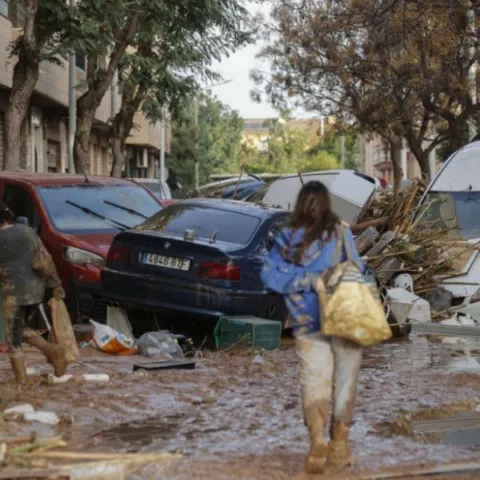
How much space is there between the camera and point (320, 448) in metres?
6.03

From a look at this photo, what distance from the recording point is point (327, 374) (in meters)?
6.16

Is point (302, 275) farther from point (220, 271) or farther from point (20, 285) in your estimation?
point (220, 271)

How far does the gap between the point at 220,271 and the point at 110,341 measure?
129 cm

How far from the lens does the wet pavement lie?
6504mm

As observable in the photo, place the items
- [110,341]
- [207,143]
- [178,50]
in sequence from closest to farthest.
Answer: [110,341] < [178,50] < [207,143]

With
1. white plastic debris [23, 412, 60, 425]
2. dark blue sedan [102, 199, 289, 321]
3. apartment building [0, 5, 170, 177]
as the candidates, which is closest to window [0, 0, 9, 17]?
apartment building [0, 5, 170, 177]

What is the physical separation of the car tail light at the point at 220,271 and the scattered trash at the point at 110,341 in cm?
105

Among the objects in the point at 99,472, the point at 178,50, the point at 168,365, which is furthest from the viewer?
the point at 178,50

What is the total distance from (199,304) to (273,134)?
11689 centimetres

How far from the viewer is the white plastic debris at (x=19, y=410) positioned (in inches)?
290

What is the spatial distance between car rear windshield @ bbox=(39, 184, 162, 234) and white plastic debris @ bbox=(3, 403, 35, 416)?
5441 millimetres

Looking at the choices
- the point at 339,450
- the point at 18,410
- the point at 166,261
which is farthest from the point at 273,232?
the point at 339,450

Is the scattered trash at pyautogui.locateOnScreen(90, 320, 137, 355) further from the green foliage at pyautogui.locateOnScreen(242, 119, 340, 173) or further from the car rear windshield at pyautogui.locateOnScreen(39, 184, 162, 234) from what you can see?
the green foliage at pyautogui.locateOnScreen(242, 119, 340, 173)

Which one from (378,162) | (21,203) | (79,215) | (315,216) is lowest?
(79,215)
